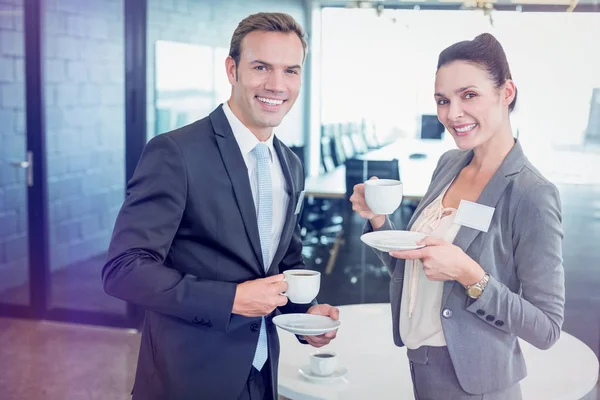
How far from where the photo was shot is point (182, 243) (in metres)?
1.60

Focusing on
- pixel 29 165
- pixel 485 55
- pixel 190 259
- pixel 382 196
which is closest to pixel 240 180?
pixel 190 259

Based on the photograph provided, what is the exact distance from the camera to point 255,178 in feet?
5.62

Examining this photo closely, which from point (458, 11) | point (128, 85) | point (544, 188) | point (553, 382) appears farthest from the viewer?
point (458, 11)

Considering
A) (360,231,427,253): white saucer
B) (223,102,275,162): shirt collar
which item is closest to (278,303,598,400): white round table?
(360,231,427,253): white saucer

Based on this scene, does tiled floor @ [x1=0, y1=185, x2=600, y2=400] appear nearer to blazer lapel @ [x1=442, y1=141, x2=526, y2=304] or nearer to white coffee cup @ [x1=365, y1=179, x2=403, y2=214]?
white coffee cup @ [x1=365, y1=179, x2=403, y2=214]

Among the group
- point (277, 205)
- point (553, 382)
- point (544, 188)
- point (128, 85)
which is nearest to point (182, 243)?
point (277, 205)

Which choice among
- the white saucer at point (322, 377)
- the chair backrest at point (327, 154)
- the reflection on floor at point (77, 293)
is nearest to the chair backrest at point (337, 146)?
the chair backrest at point (327, 154)

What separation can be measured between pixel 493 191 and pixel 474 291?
22 cm

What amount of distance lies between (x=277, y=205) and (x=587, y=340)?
12.2ft

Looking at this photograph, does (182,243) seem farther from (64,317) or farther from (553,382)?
(64,317)

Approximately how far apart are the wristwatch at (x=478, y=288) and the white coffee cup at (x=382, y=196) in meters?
0.32

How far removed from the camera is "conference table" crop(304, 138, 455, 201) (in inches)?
207

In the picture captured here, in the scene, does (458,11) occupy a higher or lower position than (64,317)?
higher

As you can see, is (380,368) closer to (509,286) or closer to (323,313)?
(323,313)
